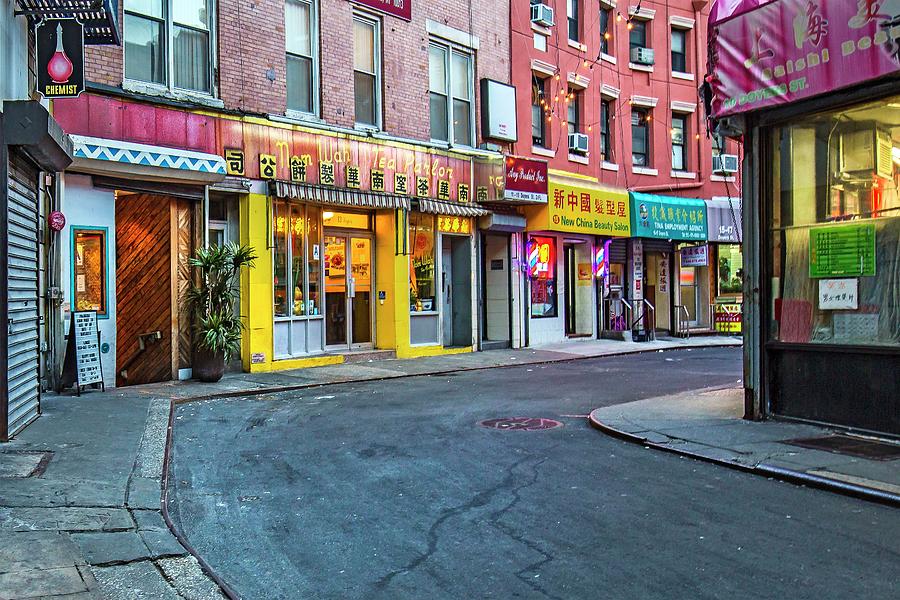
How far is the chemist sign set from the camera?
9.05m

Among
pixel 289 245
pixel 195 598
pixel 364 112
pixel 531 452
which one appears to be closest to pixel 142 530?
pixel 195 598

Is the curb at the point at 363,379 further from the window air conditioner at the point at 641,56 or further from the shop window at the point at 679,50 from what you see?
the shop window at the point at 679,50

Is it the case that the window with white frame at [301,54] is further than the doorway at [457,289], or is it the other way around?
the doorway at [457,289]

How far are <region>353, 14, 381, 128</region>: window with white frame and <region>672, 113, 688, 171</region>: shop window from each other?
39.6ft

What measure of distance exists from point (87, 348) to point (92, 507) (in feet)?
20.9

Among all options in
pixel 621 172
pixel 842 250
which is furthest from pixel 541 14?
pixel 842 250

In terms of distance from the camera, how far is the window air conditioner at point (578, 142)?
70.8 ft

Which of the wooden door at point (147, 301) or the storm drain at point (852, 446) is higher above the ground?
the wooden door at point (147, 301)

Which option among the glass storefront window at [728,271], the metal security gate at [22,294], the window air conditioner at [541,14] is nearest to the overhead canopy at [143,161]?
the metal security gate at [22,294]

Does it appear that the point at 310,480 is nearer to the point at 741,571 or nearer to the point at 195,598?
the point at 195,598

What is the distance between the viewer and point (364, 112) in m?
16.9

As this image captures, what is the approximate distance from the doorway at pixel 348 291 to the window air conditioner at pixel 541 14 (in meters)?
7.90

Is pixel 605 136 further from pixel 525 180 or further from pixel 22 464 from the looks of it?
pixel 22 464

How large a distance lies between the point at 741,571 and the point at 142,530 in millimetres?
3817
